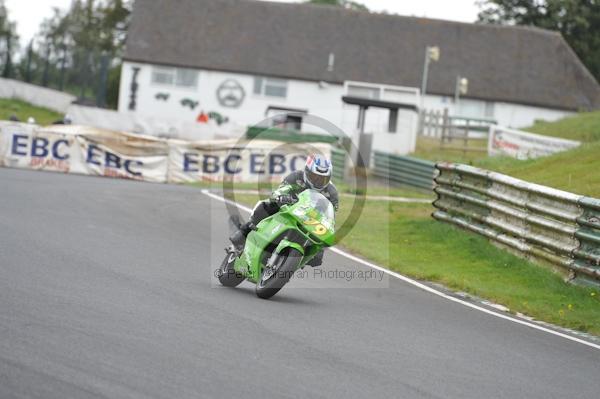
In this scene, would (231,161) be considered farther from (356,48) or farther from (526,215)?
(356,48)

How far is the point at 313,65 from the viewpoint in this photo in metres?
61.8

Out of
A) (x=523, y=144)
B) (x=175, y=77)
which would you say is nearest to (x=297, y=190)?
(x=523, y=144)

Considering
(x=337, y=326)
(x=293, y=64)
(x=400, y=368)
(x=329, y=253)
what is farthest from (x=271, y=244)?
(x=293, y=64)

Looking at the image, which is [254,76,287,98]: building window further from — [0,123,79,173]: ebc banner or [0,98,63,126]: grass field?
[0,123,79,173]: ebc banner

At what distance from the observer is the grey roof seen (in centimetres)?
6147

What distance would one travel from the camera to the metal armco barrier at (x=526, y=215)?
14.2m

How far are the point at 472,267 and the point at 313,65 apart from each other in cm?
4656

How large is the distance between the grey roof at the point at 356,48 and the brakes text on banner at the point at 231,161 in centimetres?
2813

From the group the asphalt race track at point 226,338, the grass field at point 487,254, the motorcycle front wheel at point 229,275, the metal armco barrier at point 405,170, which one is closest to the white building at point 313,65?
the metal armco barrier at point 405,170

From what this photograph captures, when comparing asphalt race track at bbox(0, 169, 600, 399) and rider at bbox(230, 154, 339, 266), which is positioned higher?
rider at bbox(230, 154, 339, 266)

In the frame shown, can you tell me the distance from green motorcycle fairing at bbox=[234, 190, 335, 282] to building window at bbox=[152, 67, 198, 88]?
50.4m

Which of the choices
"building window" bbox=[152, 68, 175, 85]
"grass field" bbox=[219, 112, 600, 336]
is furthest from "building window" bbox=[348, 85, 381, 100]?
"grass field" bbox=[219, 112, 600, 336]

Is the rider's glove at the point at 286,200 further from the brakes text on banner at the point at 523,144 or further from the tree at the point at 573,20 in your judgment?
the tree at the point at 573,20

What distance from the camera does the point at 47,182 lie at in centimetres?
2545
